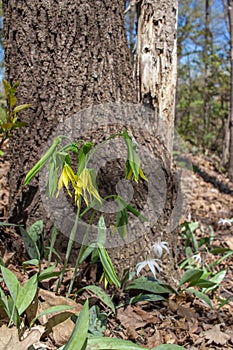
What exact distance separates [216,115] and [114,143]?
23.9 ft

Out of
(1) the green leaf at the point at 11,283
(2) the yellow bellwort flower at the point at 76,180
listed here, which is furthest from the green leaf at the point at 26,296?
(2) the yellow bellwort flower at the point at 76,180

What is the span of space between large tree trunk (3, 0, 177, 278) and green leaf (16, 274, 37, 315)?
51 centimetres

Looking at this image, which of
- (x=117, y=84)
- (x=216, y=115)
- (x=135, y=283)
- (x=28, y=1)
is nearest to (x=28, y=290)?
(x=135, y=283)

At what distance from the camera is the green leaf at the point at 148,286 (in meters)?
Answer: 1.73

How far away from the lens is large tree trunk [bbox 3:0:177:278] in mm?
1752

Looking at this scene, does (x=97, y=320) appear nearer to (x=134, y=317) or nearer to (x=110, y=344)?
(x=134, y=317)

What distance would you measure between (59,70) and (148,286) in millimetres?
1088

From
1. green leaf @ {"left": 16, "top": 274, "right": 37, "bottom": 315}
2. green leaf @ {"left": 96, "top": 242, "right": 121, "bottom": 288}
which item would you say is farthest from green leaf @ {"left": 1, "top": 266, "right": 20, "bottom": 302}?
green leaf @ {"left": 96, "top": 242, "right": 121, "bottom": 288}

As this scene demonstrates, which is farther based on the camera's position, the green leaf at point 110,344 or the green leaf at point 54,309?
the green leaf at point 54,309

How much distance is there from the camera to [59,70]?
1.77 metres

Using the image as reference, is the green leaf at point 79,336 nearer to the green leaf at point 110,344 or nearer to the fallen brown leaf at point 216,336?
the green leaf at point 110,344

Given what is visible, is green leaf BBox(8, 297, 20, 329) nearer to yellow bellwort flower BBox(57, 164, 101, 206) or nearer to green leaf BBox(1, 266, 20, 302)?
green leaf BBox(1, 266, 20, 302)

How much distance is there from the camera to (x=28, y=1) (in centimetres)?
175

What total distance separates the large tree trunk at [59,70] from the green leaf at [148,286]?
0.15 meters
